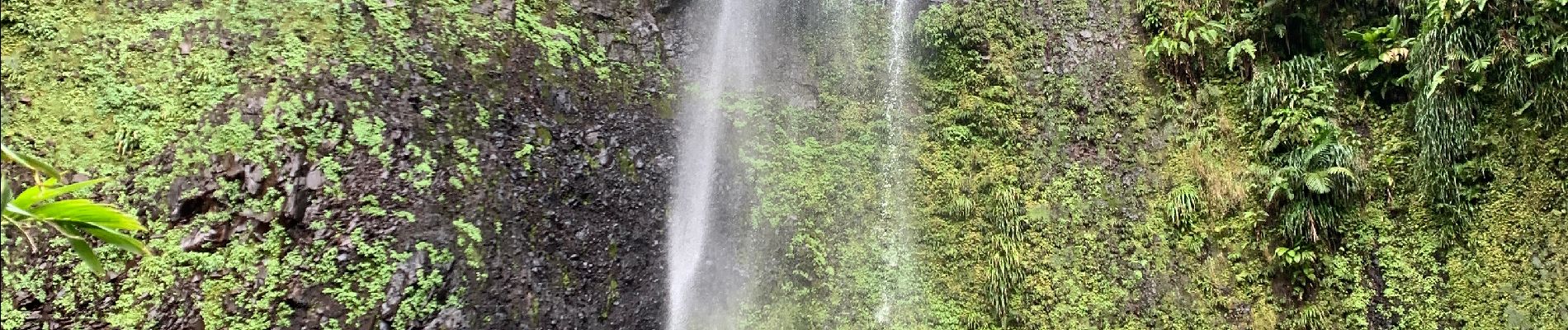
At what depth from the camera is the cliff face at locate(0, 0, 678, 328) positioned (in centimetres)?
443

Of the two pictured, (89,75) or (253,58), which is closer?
(89,75)

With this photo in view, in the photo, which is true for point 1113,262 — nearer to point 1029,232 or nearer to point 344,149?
point 1029,232

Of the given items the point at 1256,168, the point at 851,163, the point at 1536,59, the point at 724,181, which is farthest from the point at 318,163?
the point at 1536,59

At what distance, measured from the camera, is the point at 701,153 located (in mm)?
7172

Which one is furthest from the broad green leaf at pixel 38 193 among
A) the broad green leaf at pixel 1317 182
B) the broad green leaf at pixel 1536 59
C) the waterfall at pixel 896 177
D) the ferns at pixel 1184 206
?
the broad green leaf at pixel 1536 59

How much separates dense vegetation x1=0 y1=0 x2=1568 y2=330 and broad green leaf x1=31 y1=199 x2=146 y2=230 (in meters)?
2.07

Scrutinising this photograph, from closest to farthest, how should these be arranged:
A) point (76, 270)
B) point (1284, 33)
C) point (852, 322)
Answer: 1. point (76, 270)
2. point (1284, 33)
3. point (852, 322)

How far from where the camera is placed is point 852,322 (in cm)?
671

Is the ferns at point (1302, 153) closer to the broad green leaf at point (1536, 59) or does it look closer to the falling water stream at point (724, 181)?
the broad green leaf at point (1536, 59)

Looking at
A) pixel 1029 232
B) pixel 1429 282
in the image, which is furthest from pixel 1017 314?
pixel 1429 282

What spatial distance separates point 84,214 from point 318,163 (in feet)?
7.57

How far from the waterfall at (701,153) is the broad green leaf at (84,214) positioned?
14.2ft

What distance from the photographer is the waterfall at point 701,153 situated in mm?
6770

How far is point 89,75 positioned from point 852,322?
5556 millimetres
